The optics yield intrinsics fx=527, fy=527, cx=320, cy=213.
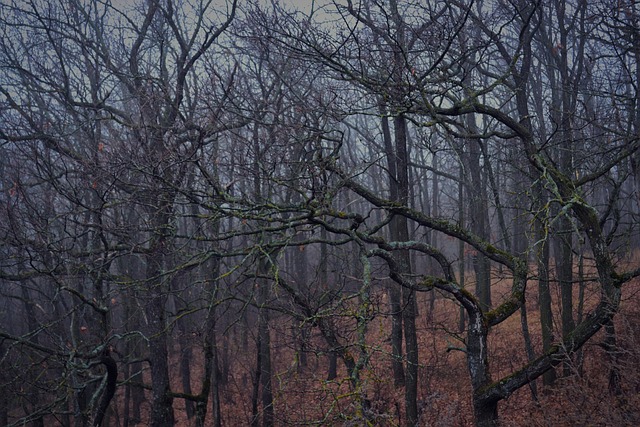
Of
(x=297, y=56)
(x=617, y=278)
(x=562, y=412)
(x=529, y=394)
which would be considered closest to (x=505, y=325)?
(x=529, y=394)

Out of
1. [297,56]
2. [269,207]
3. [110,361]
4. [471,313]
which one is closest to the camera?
[269,207]

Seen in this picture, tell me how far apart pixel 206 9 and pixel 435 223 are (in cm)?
762

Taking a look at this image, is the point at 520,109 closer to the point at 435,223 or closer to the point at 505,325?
the point at 435,223

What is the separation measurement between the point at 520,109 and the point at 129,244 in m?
8.73

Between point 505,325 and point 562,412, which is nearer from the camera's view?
point 562,412

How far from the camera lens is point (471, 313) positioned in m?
7.25

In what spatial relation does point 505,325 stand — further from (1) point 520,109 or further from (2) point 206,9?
(2) point 206,9

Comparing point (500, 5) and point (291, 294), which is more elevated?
point (500, 5)

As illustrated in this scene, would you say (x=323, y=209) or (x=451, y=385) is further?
(x=451, y=385)

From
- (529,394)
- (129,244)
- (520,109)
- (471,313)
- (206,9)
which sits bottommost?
(529,394)

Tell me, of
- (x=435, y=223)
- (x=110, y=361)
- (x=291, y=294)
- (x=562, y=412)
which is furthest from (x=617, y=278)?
(x=110, y=361)

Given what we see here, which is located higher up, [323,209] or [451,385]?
[323,209]

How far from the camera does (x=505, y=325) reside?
1658 cm

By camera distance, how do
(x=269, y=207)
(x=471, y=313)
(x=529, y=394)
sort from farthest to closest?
(x=529, y=394) → (x=471, y=313) → (x=269, y=207)
